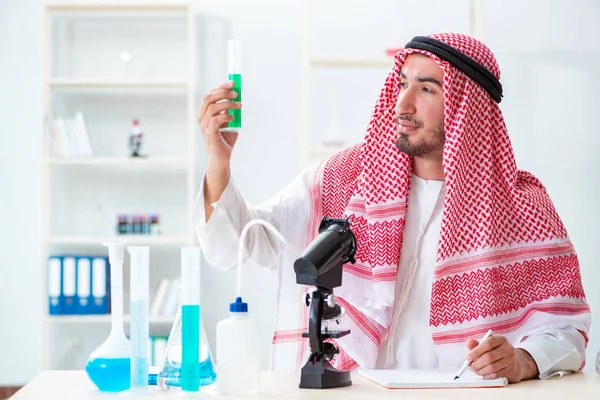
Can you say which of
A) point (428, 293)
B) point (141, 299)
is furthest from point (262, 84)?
point (141, 299)

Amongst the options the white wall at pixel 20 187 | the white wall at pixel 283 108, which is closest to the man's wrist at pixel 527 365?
the white wall at pixel 283 108

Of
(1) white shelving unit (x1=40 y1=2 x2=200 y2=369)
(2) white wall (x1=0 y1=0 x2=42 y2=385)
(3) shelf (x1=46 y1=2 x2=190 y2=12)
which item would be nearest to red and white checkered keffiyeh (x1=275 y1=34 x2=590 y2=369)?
(3) shelf (x1=46 y1=2 x2=190 y2=12)

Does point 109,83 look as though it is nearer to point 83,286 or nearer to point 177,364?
point 83,286

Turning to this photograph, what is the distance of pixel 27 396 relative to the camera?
1457mm

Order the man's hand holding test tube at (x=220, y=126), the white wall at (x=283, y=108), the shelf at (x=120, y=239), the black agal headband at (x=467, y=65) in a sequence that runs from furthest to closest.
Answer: the white wall at (x=283, y=108)
the shelf at (x=120, y=239)
the black agal headband at (x=467, y=65)
the man's hand holding test tube at (x=220, y=126)

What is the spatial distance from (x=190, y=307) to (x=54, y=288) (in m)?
2.78

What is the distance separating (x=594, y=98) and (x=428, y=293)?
2633mm

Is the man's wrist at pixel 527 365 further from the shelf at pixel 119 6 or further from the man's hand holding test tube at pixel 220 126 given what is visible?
the shelf at pixel 119 6

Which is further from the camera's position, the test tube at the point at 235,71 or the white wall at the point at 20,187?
the white wall at the point at 20,187

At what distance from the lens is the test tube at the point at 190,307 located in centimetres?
147

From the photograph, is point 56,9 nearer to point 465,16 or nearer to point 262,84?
point 262,84

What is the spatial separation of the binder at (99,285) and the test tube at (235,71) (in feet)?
7.32

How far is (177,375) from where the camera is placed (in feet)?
4.94

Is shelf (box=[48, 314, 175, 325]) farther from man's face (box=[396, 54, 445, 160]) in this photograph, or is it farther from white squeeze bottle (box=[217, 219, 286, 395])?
white squeeze bottle (box=[217, 219, 286, 395])
